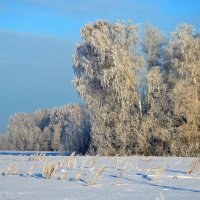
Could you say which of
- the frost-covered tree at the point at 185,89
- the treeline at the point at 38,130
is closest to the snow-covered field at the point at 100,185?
the frost-covered tree at the point at 185,89

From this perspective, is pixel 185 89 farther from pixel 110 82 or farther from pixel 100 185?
pixel 100 185

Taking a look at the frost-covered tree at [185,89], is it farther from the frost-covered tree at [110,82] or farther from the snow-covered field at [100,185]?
the snow-covered field at [100,185]

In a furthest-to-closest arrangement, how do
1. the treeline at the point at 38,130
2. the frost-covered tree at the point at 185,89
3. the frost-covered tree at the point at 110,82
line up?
the treeline at the point at 38,130 < the frost-covered tree at the point at 110,82 < the frost-covered tree at the point at 185,89

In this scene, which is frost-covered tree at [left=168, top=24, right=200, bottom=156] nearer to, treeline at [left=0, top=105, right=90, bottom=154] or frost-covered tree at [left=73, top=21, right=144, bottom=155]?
frost-covered tree at [left=73, top=21, right=144, bottom=155]

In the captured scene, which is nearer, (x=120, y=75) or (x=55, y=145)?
(x=120, y=75)

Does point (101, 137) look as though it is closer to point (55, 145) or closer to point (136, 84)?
point (136, 84)

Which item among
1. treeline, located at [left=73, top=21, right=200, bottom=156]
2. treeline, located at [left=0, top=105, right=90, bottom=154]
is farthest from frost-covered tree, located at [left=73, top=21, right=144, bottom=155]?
treeline, located at [left=0, top=105, right=90, bottom=154]

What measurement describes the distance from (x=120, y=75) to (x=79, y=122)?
21.6 feet

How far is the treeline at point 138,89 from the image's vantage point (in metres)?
27.0

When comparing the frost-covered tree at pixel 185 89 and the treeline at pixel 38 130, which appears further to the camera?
the treeline at pixel 38 130

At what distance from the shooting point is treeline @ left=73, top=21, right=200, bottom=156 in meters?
27.0

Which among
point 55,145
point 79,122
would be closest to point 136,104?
point 79,122

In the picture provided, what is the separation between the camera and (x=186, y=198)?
6.60m

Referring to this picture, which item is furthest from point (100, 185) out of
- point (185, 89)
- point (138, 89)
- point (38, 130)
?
point (38, 130)
